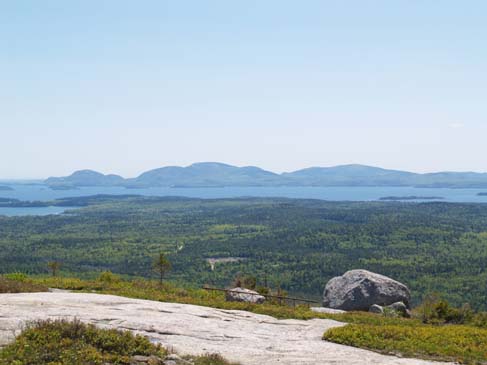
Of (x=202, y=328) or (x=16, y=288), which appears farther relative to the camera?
(x=16, y=288)

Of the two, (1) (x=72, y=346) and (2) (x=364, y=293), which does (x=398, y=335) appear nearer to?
(1) (x=72, y=346)

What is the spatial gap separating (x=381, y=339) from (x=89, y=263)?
18095 centimetres

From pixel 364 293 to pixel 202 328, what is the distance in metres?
20.8

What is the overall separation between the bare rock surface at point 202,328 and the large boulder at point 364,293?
13049mm

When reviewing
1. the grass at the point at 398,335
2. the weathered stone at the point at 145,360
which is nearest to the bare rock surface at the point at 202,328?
the grass at the point at 398,335

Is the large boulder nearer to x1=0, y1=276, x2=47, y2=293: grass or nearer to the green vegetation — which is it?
x1=0, y1=276, x2=47, y2=293: grass

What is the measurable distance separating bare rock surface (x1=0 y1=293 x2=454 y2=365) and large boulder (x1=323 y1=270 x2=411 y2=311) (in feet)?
42.8

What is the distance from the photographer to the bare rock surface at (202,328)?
16969mm

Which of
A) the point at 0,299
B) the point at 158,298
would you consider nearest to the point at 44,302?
the point at 0,299

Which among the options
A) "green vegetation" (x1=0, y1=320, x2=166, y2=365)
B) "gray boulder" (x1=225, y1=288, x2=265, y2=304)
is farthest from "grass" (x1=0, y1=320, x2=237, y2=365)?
"gray boulder" (x1=225, y1=288, x2=265, y2=304)

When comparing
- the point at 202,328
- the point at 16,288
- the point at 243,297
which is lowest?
the point at 243,297

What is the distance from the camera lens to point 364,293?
37.0 meters

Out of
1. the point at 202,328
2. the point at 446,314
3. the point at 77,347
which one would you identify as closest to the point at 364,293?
the point at 446,314

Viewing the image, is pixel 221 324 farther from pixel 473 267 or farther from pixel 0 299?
pixel 473 267
